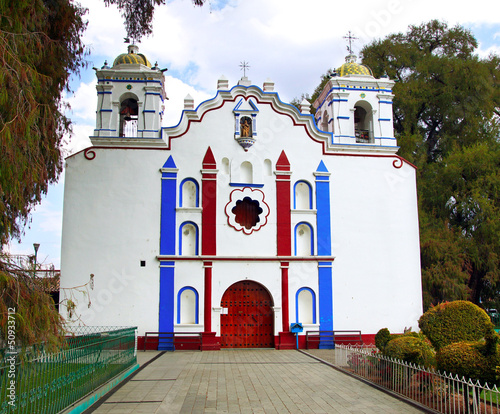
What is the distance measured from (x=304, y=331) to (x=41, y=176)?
12693 mm

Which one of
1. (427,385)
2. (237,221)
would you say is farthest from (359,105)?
(427,385)

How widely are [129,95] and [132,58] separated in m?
1.51

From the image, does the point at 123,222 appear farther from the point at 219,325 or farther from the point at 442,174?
the point at 442,174

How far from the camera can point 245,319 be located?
18.0m

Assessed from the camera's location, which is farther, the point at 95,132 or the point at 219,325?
the point at 95,132

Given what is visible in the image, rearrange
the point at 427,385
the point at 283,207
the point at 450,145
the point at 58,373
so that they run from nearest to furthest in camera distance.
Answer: the point at 58,373 → the point at 427,385 → the point at 283,207 → the point at 450,145

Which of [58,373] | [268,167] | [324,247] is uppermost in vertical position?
[268,167]

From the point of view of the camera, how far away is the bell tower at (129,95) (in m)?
Result: 18.9

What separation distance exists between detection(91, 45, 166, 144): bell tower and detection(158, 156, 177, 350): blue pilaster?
5.47 feet

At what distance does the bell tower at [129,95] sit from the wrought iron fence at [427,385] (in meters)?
11.1

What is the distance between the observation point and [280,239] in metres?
18.4

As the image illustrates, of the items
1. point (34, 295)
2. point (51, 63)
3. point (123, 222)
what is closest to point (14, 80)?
point (34, 295)

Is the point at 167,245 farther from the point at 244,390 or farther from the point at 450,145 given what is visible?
the point at 450,145

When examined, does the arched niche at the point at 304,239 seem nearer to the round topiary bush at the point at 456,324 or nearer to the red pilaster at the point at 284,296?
the red pilaster at the point at 284,296
